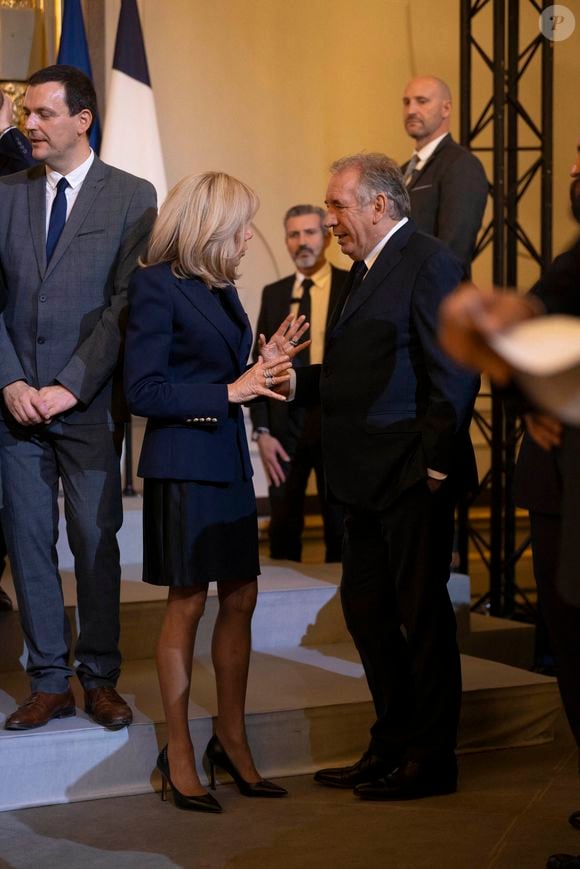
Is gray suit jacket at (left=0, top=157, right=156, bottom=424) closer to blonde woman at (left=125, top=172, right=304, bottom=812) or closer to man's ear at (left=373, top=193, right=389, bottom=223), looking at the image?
blonde woman at (left=125, top=172, right=304, bottom=812)

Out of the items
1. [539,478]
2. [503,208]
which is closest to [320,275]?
[503,208]

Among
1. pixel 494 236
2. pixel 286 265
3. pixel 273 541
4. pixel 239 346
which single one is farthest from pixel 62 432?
pixel 286 265

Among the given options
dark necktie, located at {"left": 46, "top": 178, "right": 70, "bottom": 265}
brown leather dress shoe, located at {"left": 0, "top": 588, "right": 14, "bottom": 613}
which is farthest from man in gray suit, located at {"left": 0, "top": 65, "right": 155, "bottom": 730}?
brown leather dress shoe, located at {"left": 0, "top": 588, "right": 14, "bottom": 613}

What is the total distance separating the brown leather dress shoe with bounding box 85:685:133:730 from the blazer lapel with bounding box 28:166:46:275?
3.79ft

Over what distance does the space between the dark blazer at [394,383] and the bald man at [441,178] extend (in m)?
1.43

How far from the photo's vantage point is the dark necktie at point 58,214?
11.2 ft

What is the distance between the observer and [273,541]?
216 inches

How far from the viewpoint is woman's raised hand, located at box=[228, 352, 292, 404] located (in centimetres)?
307

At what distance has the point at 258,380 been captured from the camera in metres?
3.07

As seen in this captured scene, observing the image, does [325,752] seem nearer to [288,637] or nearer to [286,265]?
[288,637]

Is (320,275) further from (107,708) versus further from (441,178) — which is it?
(107,708)

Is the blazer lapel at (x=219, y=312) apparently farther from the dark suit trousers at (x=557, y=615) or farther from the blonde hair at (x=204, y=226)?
the dark suit trousers at (x=557, y=615)

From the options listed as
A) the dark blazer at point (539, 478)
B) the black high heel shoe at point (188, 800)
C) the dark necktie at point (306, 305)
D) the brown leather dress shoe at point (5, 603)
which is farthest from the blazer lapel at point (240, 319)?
the dark necktie at point (306, 305)

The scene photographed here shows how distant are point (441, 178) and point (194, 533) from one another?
2.22 metres
